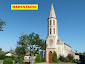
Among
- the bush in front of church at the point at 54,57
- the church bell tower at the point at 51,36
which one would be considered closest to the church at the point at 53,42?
the church bell tower at the point at 51,36

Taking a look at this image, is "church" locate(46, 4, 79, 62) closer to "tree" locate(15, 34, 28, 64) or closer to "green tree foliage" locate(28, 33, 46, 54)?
"green tree foliage" locate(28, 33, 46, 54)

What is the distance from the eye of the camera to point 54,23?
1982 inches

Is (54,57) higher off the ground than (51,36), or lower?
lower

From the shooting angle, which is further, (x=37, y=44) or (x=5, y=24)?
(x=37, y=44)

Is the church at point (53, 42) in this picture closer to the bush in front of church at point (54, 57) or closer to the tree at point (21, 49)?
the bush in front of church at point (54, 57)

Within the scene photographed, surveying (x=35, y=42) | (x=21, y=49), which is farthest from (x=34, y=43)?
(x=21, y=49)

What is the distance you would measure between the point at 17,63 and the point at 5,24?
812 cm

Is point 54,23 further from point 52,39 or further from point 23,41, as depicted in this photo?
point 23,41

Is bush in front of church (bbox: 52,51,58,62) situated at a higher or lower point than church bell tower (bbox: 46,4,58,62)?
lower

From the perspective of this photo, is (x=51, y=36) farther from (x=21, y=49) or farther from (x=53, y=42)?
(x=21, y=49)

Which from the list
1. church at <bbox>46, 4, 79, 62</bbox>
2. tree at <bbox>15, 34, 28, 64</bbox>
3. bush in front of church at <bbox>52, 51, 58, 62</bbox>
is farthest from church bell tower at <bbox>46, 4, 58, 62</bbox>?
tree at <bbox>15, 34, 28, 64</bbox>

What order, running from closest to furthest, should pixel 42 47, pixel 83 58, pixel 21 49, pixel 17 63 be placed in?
pixel 83 58, pixel 17 63, pixel 21 49, pixel 42 47

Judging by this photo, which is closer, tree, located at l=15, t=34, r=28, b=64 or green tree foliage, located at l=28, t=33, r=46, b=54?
tree, located at l=15, t=34, r=28, b=64

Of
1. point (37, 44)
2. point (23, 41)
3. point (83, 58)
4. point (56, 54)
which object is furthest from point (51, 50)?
point (83, 58)
